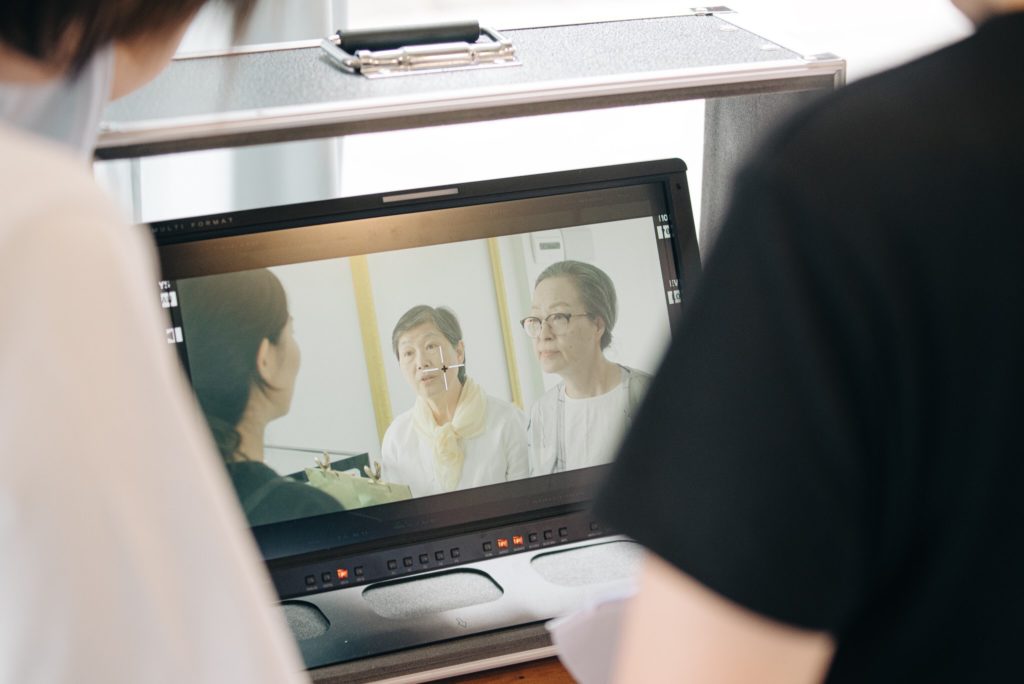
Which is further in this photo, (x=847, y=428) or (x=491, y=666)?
(x=491, y=666)

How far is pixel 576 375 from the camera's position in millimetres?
1039

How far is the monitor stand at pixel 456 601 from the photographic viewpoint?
962 mm

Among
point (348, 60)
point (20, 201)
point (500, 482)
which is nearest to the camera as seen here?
point (20, 201)

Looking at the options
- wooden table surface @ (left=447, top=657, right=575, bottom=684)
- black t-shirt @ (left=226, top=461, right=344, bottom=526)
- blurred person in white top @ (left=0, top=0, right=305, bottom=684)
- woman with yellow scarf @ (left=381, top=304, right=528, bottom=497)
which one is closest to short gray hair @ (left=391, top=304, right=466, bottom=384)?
woman with yellow scarf @ (left=381, top=304, right=528, bottom=497)

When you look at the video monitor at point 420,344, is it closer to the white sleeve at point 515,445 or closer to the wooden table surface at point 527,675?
the white sleeve at point 515,445

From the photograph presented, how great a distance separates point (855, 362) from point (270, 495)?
0.73 meters

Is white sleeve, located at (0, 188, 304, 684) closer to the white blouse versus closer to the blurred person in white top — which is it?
the blurred person in white top

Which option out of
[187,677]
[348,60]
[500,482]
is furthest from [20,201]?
[500,482]

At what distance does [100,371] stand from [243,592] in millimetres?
94

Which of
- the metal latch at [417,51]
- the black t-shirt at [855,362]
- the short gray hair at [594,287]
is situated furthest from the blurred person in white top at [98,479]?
the short gray hair at [594,287]

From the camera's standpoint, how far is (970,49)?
33 cm

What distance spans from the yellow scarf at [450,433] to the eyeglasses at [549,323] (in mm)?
83

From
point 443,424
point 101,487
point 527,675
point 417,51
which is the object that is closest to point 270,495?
point 443,424

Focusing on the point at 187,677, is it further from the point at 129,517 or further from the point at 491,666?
the point at 491,666
